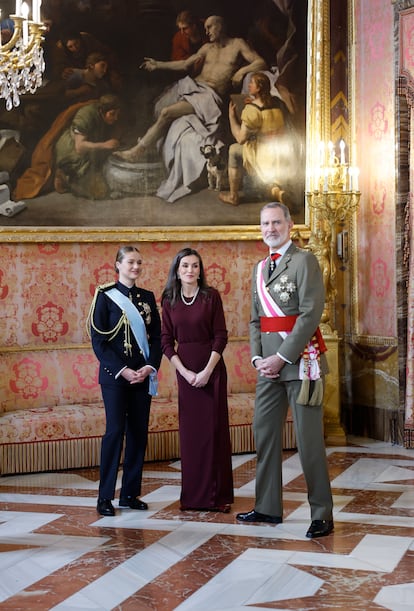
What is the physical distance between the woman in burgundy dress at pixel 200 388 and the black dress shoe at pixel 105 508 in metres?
0.42

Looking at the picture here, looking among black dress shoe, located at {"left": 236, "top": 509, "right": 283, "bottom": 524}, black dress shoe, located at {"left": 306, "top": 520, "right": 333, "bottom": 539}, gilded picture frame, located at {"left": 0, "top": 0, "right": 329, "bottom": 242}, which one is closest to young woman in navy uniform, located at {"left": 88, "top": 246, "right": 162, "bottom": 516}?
black dress shoe, located at {"left": 236, "top": 509, "right": 283, "bottom": 524}

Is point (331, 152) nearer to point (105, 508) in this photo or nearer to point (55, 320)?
point (55, 320)

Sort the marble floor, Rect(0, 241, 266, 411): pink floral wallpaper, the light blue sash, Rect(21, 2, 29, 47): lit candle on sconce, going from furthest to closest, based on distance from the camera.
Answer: Rect(0, 241, 266, 411): pink floral wallpaper < the light blue sash < Rect(21, 2, 29, 47): lit candle on sconce < the marble floor

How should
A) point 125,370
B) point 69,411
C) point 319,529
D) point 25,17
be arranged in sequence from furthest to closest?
point 69,411
point 125,370
point 319,529
point 25,17

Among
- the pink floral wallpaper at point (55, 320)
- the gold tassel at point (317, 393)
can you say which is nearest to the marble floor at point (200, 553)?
the gold tassel at point (317, 393)

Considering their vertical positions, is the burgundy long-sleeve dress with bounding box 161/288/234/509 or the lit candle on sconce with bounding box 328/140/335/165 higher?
the lit candle on sconce with bounding box 328/140/335/165

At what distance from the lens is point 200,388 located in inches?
202

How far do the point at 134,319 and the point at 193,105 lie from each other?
2972 millimetres

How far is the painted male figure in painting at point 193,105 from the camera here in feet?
24.3

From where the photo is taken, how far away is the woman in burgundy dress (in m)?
5.09

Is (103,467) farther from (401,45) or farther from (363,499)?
(401,45)

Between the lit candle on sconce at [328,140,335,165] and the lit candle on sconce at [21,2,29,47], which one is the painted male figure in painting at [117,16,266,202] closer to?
the lit candle on sconce at [328,140,335,165]

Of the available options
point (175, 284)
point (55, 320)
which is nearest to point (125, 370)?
point (175, 284)

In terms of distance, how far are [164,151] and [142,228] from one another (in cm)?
69
